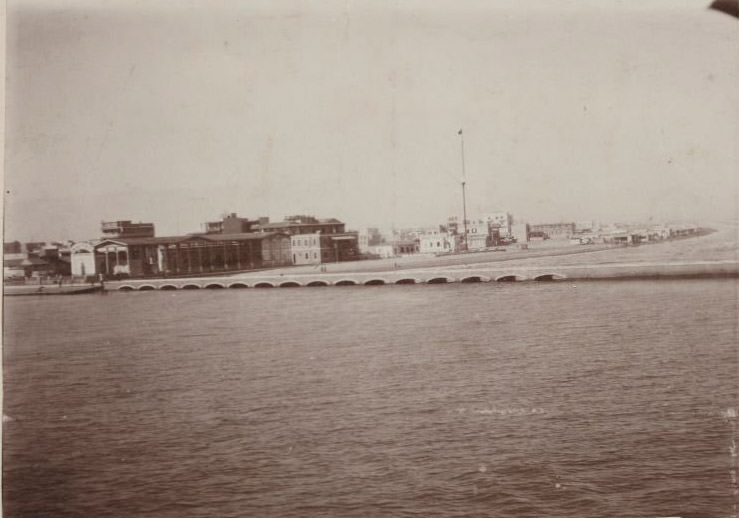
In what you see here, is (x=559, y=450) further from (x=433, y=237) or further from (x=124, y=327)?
(x=124, y=327)

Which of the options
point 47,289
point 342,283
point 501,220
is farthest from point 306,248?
point 47,289

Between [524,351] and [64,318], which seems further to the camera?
[524,351]

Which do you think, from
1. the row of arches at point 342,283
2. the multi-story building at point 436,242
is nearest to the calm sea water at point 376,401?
the row of arches at point 342,283

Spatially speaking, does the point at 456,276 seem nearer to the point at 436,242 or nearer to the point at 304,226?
the point at 436,242

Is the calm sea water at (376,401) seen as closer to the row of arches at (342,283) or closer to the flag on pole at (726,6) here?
the row of arches at (342,283)

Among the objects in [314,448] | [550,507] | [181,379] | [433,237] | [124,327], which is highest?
[433,237]

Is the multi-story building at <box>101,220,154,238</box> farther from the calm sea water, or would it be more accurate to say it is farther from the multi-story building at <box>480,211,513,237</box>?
the multi-story building at <box>480,211,513,237</box>

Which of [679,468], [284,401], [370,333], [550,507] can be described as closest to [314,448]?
[284,401]
